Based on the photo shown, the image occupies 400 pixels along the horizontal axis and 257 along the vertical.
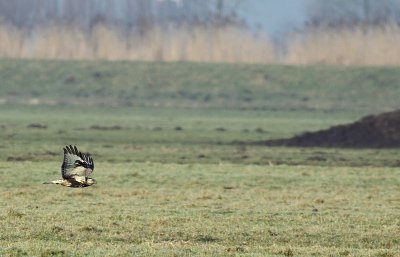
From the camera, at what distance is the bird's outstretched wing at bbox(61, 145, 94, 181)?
15359mm

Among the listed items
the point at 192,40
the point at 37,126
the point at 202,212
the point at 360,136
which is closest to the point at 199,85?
the point at 192,40

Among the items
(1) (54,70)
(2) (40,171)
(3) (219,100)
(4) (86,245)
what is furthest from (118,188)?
(1) (54,70)

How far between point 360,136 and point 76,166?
1139 inches

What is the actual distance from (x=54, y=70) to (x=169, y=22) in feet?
24.5

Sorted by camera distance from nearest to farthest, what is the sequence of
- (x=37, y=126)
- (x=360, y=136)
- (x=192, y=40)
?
(x=360, y=136) → (x=37, y=126) → (x=192, y=40)

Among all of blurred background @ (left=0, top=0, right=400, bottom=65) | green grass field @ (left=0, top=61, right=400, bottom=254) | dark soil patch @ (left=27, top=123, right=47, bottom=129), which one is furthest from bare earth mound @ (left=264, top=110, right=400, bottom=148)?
blurred background @ (left=0, top=0, right=400, bottom=65)

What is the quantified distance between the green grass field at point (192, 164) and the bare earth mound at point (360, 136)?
1.56 meters

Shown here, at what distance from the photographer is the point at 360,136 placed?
43.6 m

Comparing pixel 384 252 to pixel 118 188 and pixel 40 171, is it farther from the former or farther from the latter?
pixel 40 171

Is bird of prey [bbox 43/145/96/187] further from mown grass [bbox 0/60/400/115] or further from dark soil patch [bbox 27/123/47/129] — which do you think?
mown grass [bbox 0/60/400/115]

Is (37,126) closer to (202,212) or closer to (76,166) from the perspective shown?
(202,212)

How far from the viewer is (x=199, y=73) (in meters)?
76.2

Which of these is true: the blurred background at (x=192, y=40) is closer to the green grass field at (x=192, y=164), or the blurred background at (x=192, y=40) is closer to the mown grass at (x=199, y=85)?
the mown grass at (x=199, y=85)

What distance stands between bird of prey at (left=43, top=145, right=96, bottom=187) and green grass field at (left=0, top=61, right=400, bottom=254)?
2.77 ft
